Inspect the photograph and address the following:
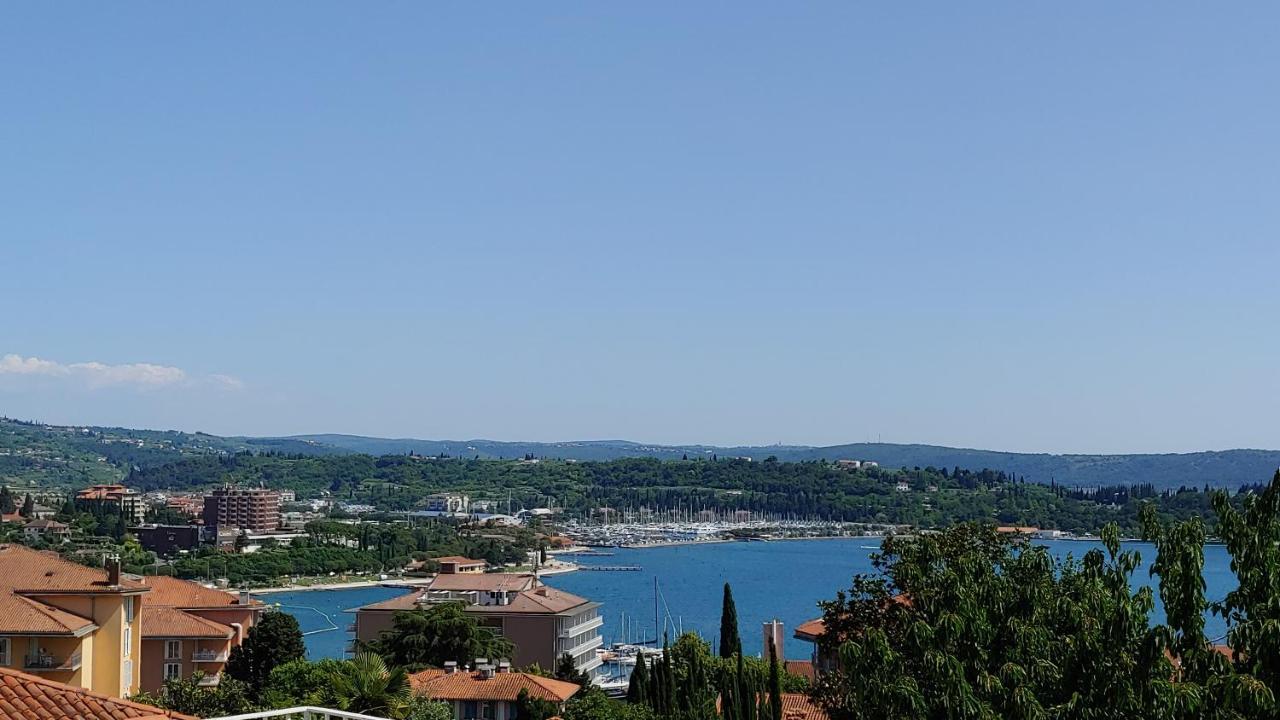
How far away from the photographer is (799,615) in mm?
77375

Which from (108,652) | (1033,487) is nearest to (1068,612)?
(108,652)

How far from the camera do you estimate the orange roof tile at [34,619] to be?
20.2 m

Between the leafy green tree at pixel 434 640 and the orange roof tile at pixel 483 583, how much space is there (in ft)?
47.1

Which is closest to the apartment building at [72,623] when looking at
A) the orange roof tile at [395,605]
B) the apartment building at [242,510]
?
the orange roof tile at [395,605]

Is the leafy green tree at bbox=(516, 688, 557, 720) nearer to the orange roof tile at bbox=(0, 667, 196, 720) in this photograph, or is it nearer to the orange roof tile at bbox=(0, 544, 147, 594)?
the orange roof tile at bbox=(0, 544, 147, 594)

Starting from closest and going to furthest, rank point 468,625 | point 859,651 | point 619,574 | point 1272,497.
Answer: point 1272,497
point 859,651
point 468,625
point 619,574

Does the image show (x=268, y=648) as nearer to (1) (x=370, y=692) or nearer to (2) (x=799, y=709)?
(2) (x=799, y=709)

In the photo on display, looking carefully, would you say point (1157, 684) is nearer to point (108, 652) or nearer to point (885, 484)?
point (108, 652)

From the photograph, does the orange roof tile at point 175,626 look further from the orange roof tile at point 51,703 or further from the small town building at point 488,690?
the orange roof tile at point 51,703

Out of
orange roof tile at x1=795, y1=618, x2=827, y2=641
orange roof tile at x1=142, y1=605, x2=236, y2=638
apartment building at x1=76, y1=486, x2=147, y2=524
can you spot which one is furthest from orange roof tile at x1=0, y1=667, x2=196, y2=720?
apartment building at x1=76, y1=486, x2=147, y2=524

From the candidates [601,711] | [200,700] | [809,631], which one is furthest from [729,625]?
[200,700]

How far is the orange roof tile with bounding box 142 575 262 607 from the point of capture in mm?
33969

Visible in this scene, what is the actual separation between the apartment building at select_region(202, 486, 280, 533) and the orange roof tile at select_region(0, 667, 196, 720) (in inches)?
5269

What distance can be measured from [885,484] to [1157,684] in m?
178
